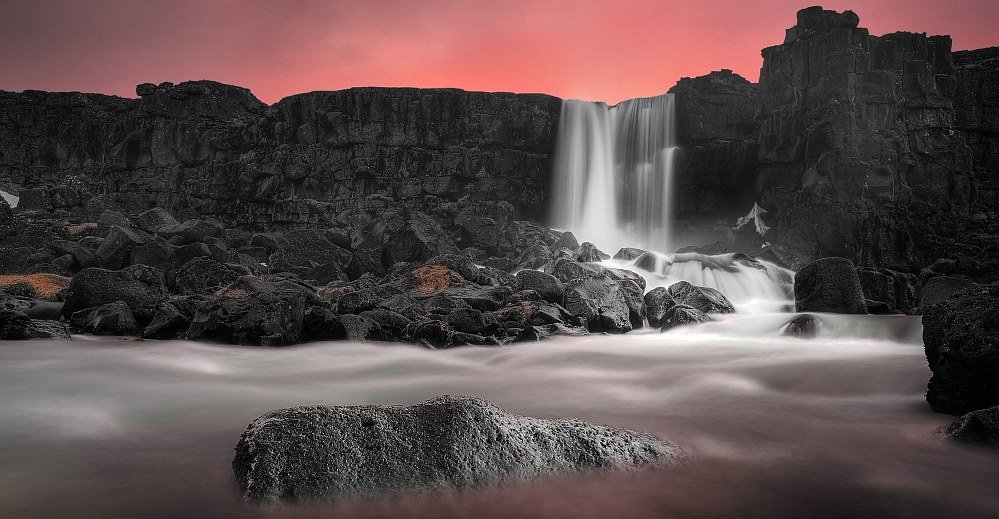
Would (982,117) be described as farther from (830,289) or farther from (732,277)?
(830,289)

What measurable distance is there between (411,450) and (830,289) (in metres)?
13.0

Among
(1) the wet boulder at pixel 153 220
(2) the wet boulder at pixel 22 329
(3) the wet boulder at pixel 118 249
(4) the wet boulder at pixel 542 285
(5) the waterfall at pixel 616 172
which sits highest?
(5) the waterfall at pixel 616 172

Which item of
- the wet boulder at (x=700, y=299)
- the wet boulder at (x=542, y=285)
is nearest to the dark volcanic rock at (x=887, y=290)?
the wet boulder at (x=700, y=299)

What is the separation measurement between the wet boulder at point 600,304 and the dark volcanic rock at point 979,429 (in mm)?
8539

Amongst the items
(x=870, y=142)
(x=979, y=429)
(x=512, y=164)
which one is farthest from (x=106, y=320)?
(x=512, y=164)

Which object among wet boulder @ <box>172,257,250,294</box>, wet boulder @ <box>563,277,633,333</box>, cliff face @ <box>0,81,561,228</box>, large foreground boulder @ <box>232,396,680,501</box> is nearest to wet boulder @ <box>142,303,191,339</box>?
wet boulder @ <box>172,257,250,294</box>

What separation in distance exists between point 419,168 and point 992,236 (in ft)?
96.1

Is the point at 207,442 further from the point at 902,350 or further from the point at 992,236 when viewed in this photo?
the point at 992,236

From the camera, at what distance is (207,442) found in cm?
443

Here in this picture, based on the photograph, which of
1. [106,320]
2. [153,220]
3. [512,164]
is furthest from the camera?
[512,164]

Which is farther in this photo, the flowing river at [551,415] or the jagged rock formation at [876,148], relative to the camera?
the jagged rock formation at [876,148]

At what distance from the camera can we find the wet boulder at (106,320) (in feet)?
35.8

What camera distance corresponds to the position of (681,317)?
13266mm

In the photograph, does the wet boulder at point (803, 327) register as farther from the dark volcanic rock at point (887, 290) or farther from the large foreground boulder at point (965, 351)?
the dark volcanic rock at point (887, 290)
